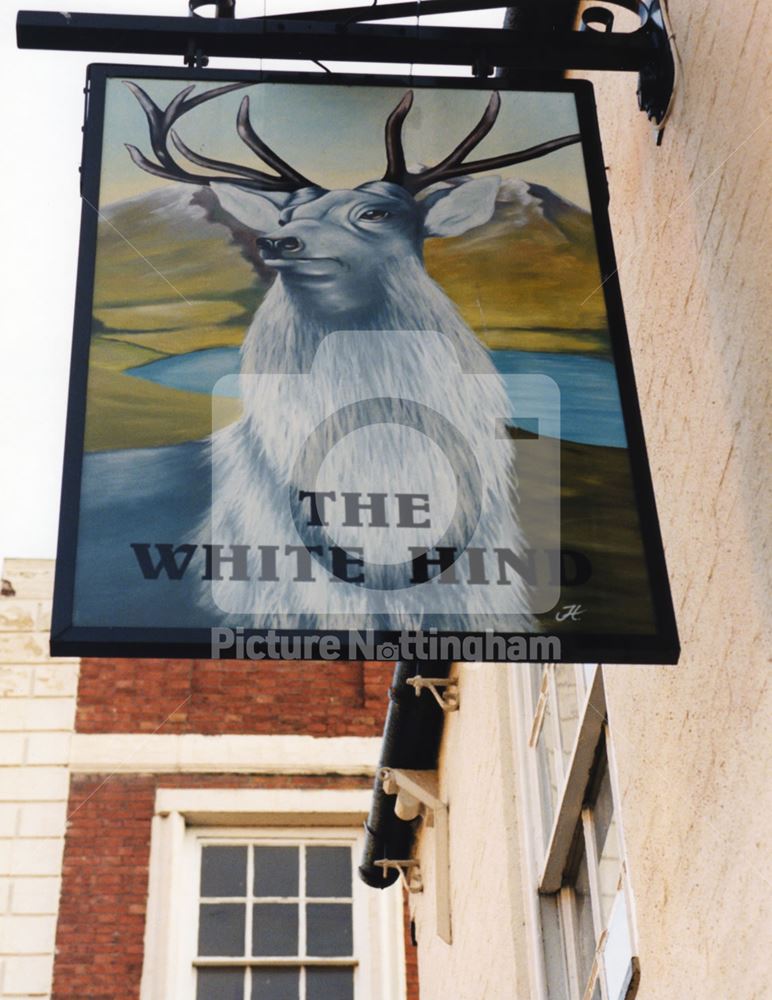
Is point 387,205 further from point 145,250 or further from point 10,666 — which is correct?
point 10,666

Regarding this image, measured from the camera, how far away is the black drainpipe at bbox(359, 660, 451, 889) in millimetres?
9641

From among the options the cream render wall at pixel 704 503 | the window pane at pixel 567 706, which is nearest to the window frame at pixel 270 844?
the window pane at pixel 567 706

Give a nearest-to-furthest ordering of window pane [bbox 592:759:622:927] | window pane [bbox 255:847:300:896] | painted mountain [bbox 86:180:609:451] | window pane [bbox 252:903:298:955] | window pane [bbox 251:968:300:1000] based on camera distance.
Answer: painted mountain [bbox 86:180:609:451] < window pane [bbox 592:759:622:927] < window pane [bbox 251:968:300:1000] < window pane [bbox 252:903:298:955] < window pane [bbox 255:847:300:896]

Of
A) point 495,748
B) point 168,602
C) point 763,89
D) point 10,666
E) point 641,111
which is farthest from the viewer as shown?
point 10,666

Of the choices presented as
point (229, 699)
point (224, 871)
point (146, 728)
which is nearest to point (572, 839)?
point (224, 871)

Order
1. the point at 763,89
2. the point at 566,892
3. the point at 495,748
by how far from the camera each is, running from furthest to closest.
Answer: the point at 495,748 → the point at 566,892 → the point at 763,89

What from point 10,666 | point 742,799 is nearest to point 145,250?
point 742,799

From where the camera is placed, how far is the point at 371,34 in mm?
5094

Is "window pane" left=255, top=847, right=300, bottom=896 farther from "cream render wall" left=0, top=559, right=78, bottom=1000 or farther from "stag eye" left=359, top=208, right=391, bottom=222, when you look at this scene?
"stag eye" left=359, top=208, right=391, bottom=222

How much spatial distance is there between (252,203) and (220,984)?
8.52 meters

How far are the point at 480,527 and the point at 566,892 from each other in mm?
3216

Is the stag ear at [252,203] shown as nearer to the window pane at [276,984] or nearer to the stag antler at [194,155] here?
the stag antler at [194,155]

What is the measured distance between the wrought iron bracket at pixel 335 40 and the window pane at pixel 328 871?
27.8 feet
